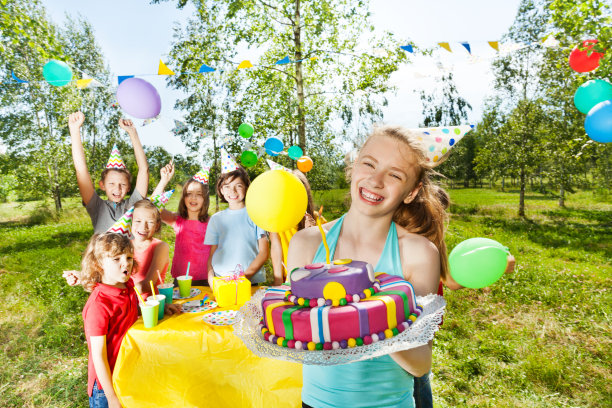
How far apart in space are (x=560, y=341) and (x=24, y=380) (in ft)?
19.2

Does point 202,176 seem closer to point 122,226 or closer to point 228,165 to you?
point 228,165

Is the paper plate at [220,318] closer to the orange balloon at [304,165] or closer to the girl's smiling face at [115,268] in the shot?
the girl's smiling face at [115,268]

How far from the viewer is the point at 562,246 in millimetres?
8289

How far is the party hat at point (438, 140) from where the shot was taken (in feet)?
3.65

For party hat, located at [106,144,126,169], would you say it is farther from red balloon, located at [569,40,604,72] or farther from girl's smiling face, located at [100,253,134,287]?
red balloon, located at [569,40,604,72]

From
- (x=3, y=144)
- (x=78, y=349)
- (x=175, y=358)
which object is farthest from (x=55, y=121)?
(x=175, y=358)

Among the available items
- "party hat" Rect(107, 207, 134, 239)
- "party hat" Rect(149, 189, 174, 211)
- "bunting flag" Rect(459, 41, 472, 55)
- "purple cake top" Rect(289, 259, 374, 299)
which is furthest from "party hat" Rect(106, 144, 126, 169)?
"bunting flag" Rect(459, 41, 472, 55)

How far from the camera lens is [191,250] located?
10.7ft

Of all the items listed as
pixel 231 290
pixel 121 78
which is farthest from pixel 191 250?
pixel 121 78

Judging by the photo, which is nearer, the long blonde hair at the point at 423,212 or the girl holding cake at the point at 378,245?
the girl holding cake at the point at 378,245

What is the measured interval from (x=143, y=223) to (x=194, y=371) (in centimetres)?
114

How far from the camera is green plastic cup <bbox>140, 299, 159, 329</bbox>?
2.03 m

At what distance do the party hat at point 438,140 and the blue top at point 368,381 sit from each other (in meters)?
0.26

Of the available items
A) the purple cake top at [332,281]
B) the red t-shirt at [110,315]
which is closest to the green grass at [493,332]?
the purple cake top at [332,281]
